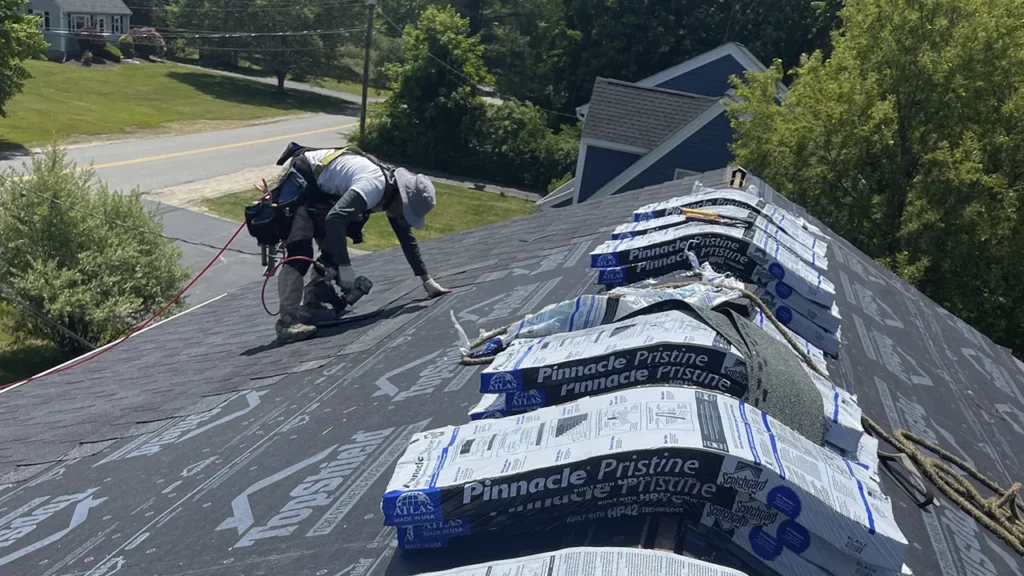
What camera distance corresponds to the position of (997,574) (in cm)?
302

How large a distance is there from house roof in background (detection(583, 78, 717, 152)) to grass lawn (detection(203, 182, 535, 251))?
528cm

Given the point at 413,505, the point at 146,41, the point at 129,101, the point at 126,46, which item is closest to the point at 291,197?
the point at 413,505

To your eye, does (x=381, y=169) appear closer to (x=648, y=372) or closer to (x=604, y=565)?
(x=648, y=372)

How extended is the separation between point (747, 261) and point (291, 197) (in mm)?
2910

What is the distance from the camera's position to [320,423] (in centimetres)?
396

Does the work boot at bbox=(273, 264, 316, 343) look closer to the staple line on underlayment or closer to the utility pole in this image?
the staple line on underlayment

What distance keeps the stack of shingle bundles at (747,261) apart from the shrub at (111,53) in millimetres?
54990

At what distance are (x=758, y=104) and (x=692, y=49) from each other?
26434 millimetres

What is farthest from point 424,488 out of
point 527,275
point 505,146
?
point 505,146

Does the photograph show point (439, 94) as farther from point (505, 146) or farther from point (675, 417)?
point (675, 417)

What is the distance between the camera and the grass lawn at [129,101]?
123 ft

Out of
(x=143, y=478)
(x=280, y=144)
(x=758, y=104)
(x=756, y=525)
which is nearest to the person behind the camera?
(x=756, y=525)

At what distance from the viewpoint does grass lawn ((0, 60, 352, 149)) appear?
3741 centimetres

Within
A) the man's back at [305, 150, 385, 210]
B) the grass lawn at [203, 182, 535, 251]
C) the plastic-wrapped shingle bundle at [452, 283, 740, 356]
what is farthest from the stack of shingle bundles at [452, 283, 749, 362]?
the grass lawn at [203, 182, 535, 251]
